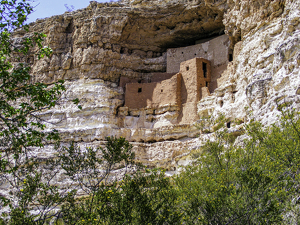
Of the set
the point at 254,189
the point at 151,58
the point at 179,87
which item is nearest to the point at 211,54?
the point at 179,87

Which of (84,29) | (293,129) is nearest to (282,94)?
(293,129)

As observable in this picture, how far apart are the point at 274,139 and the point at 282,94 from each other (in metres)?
3.54

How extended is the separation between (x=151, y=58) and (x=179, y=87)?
5.08 meters

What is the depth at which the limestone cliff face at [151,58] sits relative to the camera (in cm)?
1653

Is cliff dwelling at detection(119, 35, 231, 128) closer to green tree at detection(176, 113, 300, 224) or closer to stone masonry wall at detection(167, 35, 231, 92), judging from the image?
stone masonry wall at detection(167, 35, 231, 92)

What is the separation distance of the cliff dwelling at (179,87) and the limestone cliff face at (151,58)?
0.70ft

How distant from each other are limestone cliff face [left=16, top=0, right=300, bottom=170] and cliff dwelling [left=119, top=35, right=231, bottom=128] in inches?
8.4

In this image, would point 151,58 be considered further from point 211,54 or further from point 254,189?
point 254,189

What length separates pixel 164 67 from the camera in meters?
25.7

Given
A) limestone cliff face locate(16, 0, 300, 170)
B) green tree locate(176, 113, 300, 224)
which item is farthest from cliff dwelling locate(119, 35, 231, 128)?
green tree locate(176, 113, 300, 224)

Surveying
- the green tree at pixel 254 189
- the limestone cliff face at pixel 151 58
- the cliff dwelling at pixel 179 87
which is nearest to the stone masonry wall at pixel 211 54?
the cliff dwelling at pixel 179 87

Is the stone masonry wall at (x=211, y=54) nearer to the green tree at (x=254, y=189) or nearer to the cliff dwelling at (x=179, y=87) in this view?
the cliff dwelling at (x=179, y=87)

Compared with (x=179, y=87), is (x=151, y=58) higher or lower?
higher

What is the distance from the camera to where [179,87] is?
22.1 m
